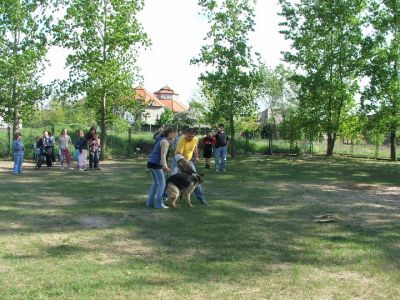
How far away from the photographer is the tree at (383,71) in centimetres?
2428

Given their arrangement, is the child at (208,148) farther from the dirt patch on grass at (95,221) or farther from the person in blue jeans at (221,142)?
the dirt patch on grass at (95,221)

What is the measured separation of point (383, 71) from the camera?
2445 centimetres

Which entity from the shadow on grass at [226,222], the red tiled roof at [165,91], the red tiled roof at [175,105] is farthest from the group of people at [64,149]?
the red tiled roof at [165,91]

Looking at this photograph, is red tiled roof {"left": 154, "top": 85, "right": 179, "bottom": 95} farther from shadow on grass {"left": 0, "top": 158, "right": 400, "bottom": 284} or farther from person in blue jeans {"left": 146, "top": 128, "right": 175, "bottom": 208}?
person in blue jeans {"left": 146, "top": 128, "right": 175, "bottom": 208}

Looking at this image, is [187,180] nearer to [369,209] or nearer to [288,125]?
[369,209]

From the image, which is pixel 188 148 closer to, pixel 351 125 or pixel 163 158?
pixel 163 158

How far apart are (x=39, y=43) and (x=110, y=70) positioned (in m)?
3.69

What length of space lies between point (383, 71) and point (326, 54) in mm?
4428

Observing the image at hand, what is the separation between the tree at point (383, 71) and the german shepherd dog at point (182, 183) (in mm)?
16791

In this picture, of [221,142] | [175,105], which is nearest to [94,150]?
[221,142]

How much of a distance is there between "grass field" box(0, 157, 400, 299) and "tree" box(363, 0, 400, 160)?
45.7 ft

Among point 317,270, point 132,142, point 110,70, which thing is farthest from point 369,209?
point 132,142

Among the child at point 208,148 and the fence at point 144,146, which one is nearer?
the child at point 208,148

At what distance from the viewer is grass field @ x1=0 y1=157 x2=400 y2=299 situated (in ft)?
16.4
